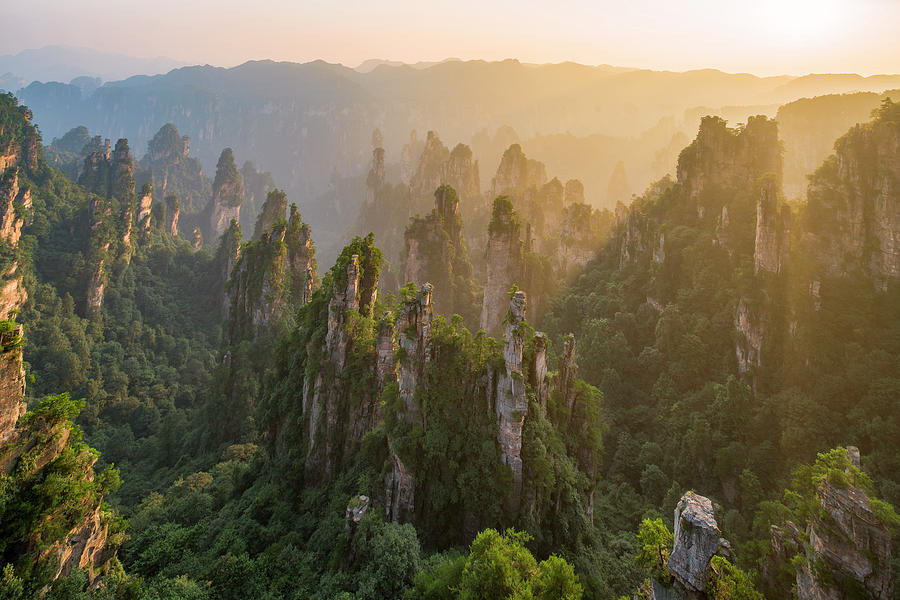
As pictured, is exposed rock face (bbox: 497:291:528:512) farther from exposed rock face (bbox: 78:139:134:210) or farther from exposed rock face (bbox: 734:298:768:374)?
exposed rock face (bbox: 78:139:134:210)

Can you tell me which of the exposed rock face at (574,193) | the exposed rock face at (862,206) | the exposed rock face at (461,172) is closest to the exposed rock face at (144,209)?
the exposed rock face at (461,172)

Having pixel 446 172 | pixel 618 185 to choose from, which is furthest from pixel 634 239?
pixel 618 185

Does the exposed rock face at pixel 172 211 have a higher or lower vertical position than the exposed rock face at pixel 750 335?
higher

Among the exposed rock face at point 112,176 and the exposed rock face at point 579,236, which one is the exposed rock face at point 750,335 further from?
the exposed rock face at point 112,176

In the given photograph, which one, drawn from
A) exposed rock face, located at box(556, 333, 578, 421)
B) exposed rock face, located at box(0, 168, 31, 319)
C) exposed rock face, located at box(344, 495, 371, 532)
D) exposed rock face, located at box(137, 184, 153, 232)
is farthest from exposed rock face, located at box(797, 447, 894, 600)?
exposed rock face, located at box(137, 184, 153, 232)

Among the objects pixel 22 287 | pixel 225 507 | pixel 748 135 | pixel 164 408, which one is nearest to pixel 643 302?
pixel 748 135

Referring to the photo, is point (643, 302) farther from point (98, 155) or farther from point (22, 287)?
point (98, 155)
